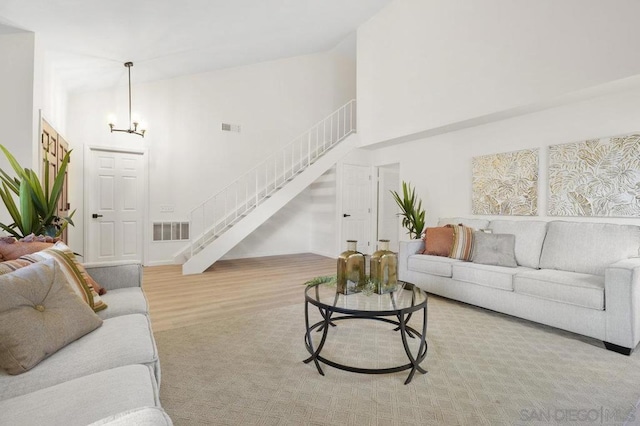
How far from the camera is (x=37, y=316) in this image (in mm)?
1381

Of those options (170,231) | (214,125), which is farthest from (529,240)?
(170,231)

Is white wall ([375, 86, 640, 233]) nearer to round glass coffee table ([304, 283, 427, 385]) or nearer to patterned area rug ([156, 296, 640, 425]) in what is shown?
patterned area rug ([156, 296, 640, 425])

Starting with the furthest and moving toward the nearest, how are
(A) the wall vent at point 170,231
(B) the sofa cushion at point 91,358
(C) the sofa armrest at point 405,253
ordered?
(A) the wall vent at point 170,231 < (C) the sofa armrest at point 405,253 < (B) the sofa cushion at point 91,358

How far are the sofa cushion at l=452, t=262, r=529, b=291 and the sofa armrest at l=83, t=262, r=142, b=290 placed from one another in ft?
10.2

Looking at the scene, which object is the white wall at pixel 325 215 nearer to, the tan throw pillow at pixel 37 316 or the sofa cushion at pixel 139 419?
the tan throw pillow at pixel 37 316

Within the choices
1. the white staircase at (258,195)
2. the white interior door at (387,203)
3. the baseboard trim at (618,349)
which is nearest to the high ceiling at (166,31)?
the white staircase at (258,195)

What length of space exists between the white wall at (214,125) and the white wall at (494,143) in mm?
2259

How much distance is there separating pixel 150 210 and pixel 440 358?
17.2 ft

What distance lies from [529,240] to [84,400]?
3.93 m

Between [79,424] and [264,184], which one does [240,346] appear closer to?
[79,424]

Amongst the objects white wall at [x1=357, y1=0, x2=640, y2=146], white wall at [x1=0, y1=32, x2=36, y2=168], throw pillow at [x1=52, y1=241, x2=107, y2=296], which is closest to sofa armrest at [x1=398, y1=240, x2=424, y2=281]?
white wall at [x1=357, y1=0, x2=640, y2=146]

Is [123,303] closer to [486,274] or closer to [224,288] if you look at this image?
[224,288]

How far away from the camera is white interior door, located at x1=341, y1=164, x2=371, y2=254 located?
636cm

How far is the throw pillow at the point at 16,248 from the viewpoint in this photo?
1966 mm
